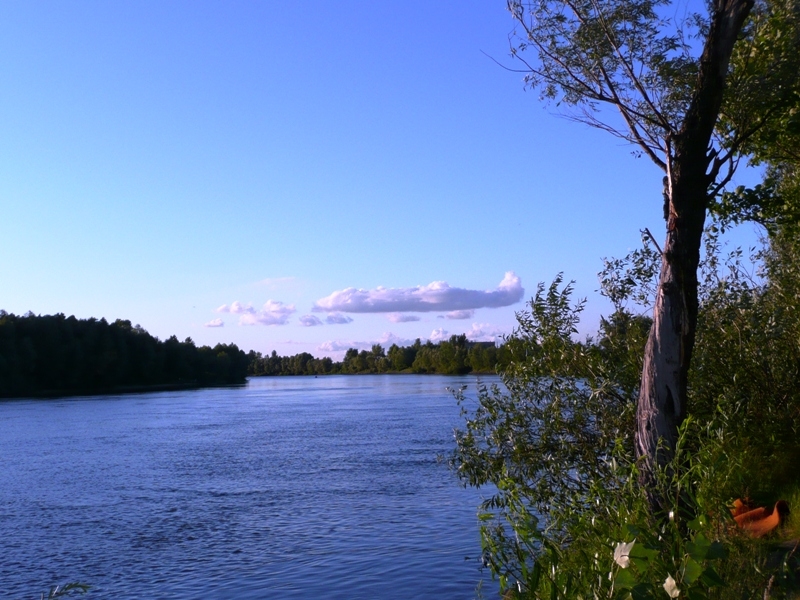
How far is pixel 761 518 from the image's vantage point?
8148mm

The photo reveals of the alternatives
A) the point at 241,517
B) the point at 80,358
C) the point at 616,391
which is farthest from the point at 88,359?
the point at 616,391

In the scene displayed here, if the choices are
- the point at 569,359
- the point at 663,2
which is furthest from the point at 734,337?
the point at 663,2

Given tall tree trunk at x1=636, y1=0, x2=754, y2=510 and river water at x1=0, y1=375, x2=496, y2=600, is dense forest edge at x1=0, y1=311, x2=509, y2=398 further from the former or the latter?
tall tree trunk at x1=636, y1=0, x2=754, y2=510

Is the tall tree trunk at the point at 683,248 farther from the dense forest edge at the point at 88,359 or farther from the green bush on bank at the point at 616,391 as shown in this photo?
the dense forest edge at the point at 88,359

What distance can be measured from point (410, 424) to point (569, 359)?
26.1 meters

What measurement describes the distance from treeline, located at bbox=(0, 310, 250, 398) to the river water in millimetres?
52251

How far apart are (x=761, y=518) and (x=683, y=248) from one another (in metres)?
2.74

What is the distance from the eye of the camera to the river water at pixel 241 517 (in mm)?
12492

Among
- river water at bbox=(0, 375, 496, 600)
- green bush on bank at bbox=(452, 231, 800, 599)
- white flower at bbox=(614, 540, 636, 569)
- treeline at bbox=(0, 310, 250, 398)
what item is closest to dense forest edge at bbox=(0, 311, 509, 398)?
treeline at bbox=(0, 310, 250, 398)

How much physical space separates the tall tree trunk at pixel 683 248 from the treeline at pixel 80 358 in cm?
7910

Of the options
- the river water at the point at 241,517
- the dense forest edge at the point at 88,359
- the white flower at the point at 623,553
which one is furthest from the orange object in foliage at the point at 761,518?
the dense forest edge at the point at 88,359

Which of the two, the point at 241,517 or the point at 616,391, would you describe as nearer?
the point at 616,391

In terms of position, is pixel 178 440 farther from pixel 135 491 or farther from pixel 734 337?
pixel 734 337

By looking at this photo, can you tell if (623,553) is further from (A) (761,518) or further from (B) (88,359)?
(B) (88,359)
